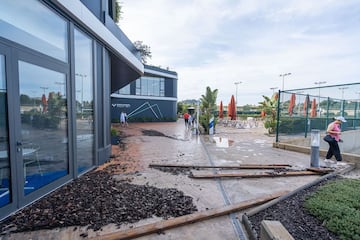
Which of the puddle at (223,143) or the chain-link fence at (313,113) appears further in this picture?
the puddle at (223,143)

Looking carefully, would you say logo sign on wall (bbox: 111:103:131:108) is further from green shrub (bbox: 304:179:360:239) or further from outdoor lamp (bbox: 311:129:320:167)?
green shrub (bbox: 304:179:360:239)

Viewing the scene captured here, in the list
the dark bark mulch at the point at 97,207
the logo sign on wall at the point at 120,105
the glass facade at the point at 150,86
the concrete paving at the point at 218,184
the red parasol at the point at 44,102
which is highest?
the glass facade at the point at 150,86

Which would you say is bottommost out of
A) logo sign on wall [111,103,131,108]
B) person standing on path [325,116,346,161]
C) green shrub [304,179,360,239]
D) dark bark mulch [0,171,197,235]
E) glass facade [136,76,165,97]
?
Answer: dark bark mulch [0,171,197,235]

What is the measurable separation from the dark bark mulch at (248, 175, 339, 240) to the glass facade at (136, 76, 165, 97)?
2569 centimetres

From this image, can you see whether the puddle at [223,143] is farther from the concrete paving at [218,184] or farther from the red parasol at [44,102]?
the red parasol at [44,102]

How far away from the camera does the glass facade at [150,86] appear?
90.5 ft

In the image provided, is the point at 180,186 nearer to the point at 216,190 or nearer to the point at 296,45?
the point at 216,190

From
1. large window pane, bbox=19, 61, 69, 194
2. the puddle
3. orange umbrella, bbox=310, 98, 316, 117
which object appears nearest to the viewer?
large window pane, bbox=19, 61, 69, 194

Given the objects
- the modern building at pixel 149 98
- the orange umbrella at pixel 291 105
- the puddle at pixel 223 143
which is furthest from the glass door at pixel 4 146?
the modern building at pixel 149 98

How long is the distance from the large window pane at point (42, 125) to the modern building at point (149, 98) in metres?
21.2

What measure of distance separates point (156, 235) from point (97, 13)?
5.98 m

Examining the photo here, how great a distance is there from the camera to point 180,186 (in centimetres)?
439

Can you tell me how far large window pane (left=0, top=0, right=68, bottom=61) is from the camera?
305 cm

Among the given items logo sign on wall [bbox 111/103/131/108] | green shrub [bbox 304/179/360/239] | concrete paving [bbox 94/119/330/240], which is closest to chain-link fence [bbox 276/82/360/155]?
concrete paving [bbox 94/119/330/240]
